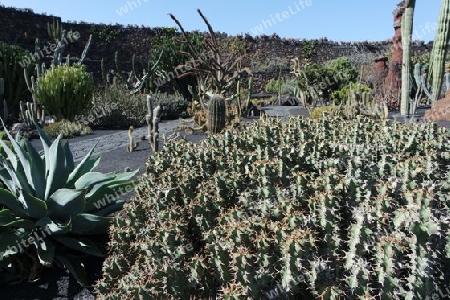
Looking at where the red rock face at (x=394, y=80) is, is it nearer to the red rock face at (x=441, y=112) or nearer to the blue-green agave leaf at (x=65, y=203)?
the red rock face at (x=441, y=112)

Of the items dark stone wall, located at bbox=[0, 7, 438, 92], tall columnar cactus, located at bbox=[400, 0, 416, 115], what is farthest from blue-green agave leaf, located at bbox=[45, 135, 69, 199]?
dark stone wall, located at bbox=[0, 7, 438, 92]

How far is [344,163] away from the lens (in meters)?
2.35

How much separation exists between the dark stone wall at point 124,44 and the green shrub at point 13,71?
5277 millimetres

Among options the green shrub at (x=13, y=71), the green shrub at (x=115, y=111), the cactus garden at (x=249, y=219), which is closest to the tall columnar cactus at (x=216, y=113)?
the cactus garden at (x=249, y=219)

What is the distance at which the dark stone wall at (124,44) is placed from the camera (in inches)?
805

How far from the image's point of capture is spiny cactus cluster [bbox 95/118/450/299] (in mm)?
A: 1710

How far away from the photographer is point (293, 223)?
1.82m

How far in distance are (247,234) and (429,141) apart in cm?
155

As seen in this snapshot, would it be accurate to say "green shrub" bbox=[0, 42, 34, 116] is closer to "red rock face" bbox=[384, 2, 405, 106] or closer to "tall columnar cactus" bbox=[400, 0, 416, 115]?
"tall columnar cactus" bbox=[400, 0, 416, 115]

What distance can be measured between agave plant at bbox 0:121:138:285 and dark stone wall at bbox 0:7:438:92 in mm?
16841

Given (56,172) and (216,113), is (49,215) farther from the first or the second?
(216,113)

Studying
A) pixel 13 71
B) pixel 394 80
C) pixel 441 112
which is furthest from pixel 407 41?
pixel 13 71

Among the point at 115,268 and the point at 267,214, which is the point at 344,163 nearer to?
the point at 267,214

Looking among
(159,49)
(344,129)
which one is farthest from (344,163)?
(159,49)
